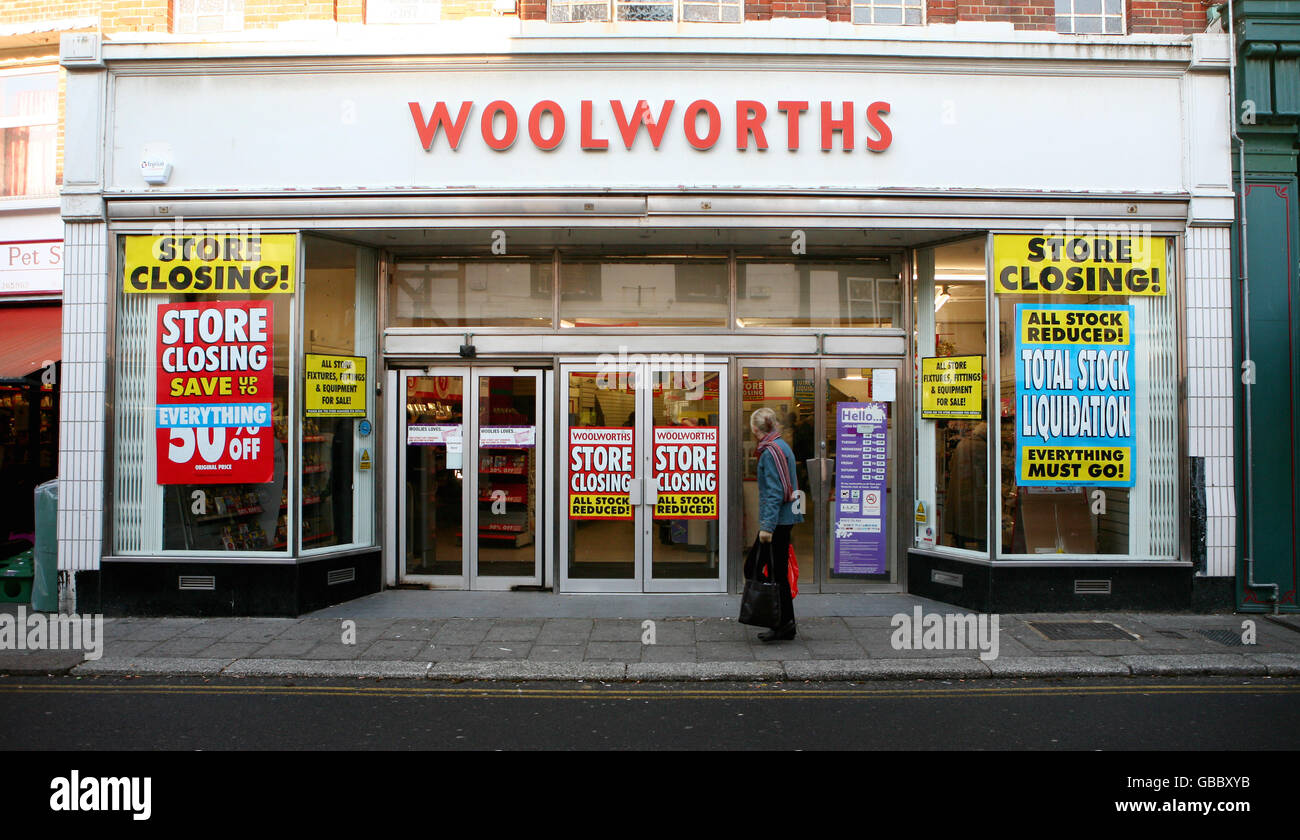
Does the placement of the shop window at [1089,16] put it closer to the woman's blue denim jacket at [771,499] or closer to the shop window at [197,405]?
the woman's blue denim jacket at [771,499]

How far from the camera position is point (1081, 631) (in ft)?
23.9

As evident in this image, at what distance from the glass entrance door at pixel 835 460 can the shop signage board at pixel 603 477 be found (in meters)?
1.29

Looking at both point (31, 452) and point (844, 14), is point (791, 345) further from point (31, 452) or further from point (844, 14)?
point (31, 452)

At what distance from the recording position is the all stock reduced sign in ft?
26.5

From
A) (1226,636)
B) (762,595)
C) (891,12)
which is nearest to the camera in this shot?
(762,595)

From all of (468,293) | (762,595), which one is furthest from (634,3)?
(762,595)

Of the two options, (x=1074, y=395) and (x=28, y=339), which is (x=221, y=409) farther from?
(x=1074, y=395)

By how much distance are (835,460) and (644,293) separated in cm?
282

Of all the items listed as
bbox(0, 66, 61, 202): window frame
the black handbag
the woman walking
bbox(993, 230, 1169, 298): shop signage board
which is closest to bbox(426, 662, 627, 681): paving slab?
the black handbag

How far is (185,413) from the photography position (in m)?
8.10

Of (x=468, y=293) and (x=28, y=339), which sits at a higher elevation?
(x=468, y=293)

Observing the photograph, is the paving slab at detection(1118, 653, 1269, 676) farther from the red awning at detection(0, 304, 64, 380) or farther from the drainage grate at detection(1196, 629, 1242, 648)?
the red awning at detection(0, 304, 64, 380)

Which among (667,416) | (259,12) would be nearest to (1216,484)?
(667,416)

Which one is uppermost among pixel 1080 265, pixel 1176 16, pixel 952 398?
pixel 1176 16
